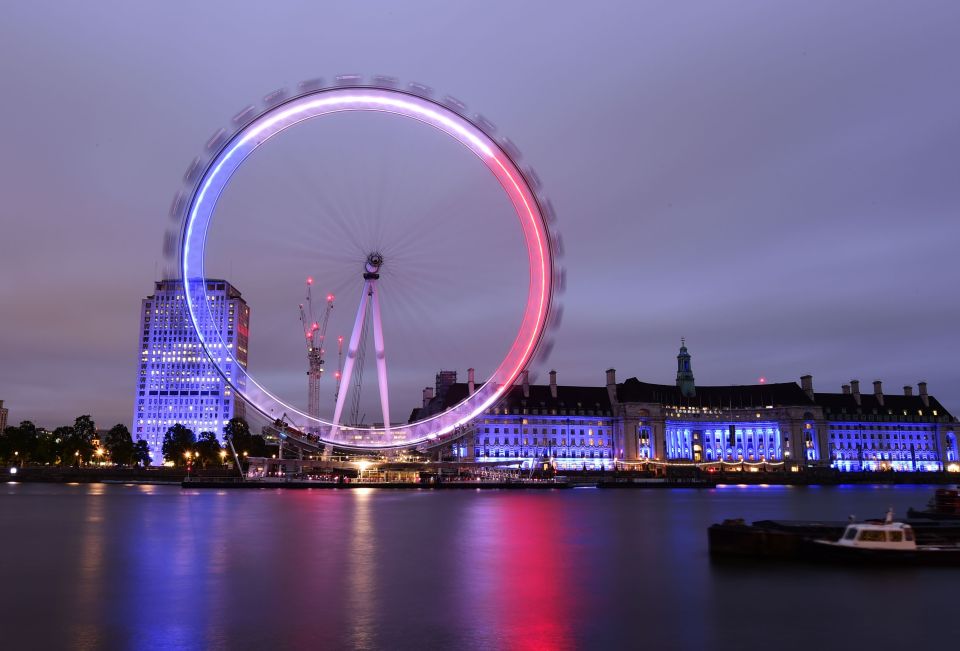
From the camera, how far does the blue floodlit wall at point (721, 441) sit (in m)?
172

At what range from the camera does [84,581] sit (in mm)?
32094

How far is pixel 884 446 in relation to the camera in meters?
178

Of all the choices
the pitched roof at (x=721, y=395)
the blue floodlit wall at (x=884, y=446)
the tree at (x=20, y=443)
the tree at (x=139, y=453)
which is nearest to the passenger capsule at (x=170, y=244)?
the tree at (x=20, y=443)

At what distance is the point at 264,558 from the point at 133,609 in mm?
11920

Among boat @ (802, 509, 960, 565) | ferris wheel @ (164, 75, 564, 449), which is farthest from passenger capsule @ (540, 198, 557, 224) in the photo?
boat @ (802, 509, 960, 565)

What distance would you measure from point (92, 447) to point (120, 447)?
180 inches

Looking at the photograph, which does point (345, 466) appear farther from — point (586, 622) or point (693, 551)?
point (586, 622)

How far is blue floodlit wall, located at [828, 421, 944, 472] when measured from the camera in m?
176

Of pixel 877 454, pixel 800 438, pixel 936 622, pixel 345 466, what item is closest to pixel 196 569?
pixel 936 622

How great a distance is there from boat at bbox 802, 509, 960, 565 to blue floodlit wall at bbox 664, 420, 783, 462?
138301mm

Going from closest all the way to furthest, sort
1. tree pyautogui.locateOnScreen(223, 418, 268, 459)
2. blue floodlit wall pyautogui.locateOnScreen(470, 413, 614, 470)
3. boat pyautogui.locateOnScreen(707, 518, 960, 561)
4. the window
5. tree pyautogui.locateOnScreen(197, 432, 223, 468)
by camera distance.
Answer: the window, boat pyautogui.locateOnScreen(707, 518, 960, 561), tree pyautogui.locateOnScreen(197, 432, 223, 468), tree pyautogui.locateOnScreen(223, 418, 268, 459), blue floodlit wall pyautogui.locateOnScreen(470, 413, 614, 470)

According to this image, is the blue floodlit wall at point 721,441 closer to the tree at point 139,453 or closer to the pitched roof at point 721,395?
the pitched roof at point 721,395

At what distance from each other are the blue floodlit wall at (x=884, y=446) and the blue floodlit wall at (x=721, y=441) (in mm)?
12520

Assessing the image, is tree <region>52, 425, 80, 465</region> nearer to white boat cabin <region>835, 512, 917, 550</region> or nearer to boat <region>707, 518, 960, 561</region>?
boat <region>707, 518, 960, 561</region>
